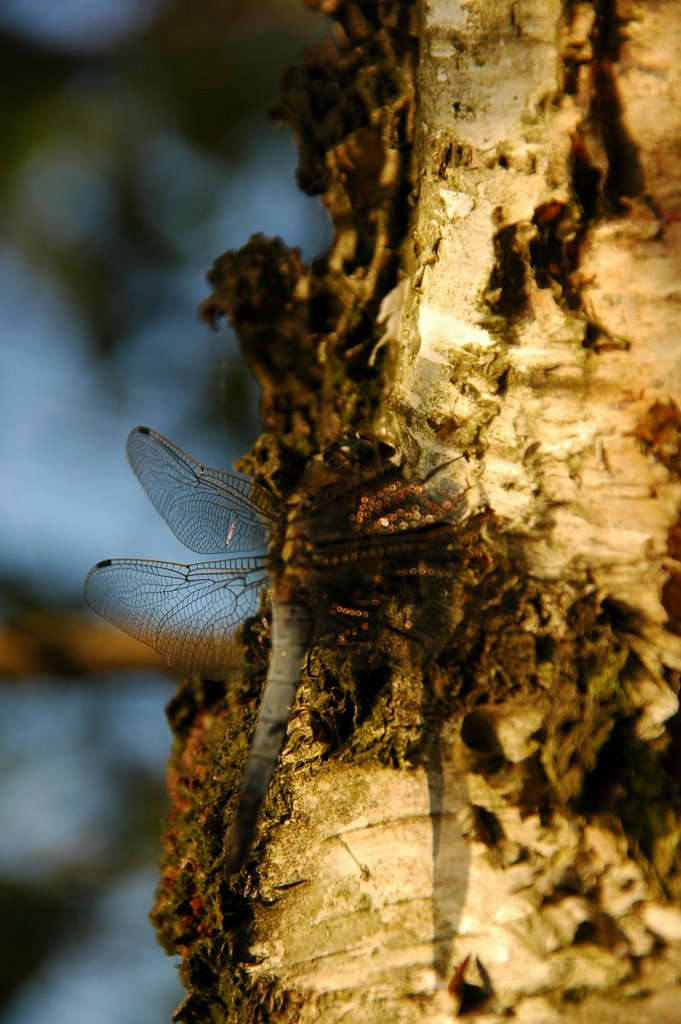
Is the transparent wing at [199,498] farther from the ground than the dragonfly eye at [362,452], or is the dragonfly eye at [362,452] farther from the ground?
the dragonfly eye at [362,452]

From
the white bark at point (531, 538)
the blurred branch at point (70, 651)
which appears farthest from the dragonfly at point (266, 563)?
the blurred branch at point (70, 651)

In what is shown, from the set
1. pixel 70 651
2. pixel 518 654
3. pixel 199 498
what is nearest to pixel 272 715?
pixel 518 654

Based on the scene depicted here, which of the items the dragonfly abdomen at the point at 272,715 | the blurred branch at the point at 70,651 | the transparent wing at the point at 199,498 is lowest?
the blurred branch at the point at 70,651

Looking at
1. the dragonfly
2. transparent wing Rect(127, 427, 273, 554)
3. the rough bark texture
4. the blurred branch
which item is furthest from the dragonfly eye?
the blurred branch

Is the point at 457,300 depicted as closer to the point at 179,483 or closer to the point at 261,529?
the point at 261,529

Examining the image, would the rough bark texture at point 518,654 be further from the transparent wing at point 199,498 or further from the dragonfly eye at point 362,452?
the transparent wing at point 199,498

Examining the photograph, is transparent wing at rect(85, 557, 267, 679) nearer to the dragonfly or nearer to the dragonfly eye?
the dragonfly

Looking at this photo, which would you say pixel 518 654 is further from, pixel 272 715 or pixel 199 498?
pixel 199 498
